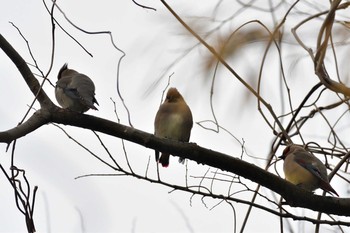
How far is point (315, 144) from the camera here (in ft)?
12.8

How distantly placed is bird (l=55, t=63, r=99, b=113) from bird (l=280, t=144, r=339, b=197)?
1502 mm

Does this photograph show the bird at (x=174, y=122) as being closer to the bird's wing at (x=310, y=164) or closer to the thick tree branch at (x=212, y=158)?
the bird's wing at (x=310, y=164)

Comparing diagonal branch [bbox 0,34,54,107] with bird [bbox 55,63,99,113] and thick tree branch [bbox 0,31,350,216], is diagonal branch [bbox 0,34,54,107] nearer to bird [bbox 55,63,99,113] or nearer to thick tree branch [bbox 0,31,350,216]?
thick tree branch [bbox 0,31,350,216]

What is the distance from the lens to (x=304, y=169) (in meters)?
4.66

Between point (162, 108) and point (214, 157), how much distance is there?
228 centimetres

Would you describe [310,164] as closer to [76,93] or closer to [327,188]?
[327,188]

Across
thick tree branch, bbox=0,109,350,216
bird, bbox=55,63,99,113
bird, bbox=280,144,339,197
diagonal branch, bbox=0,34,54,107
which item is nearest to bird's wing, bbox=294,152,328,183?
bird, bbox=280,144,339,197

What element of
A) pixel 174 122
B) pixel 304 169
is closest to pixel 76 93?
pixel 174 122

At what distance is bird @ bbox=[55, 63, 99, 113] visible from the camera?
466 cm

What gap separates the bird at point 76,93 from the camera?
4.66m

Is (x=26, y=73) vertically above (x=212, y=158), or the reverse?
(x=26, y=73)

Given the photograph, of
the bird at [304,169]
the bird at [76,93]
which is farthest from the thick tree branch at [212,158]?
the bird at [76,93]

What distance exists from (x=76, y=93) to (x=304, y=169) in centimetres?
176

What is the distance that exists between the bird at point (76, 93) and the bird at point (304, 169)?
4.93 feet
